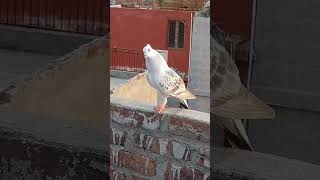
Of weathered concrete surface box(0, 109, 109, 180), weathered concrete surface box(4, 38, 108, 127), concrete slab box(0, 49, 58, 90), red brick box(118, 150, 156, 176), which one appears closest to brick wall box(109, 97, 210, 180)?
red brick box(118, 150, 156, 176)

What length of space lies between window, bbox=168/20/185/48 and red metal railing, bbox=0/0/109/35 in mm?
488

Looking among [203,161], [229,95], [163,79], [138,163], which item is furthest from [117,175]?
[229,95]

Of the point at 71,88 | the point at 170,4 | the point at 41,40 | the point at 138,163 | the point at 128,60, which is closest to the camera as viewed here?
the point at 170,4

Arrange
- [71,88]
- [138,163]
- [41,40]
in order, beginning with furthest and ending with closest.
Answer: [41,40] → [71,88] → [138,163]

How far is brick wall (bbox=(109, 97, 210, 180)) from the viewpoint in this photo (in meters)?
2.46

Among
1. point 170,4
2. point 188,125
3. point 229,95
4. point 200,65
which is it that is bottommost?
point 188,125

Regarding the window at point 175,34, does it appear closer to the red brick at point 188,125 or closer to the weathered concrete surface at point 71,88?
the red brick at point 188,125

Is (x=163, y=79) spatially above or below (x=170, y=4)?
below

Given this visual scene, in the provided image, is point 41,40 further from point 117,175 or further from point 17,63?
point 117,175

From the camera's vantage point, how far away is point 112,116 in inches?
100

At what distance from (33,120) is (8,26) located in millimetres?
504

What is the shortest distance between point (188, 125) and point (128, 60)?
0.36 metres

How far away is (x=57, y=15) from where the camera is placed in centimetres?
295

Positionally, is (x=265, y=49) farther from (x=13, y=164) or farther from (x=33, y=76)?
(x=13, y=164)
